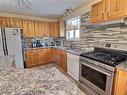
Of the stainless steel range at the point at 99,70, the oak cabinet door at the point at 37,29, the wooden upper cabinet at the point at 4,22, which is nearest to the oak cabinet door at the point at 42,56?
the oak cabinet door at the point at 37,29

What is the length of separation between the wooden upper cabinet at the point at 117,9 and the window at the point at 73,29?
5.13ft

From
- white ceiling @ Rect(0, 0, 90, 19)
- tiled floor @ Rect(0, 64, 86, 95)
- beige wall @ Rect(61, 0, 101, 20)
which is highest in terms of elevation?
white ceiling @ Rect(0, 0, 90, 19)

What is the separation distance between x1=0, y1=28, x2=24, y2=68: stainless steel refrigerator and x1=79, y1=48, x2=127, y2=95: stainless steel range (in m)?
2.32

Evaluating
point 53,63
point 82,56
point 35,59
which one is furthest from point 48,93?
point 53,63

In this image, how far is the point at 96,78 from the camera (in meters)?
1.89

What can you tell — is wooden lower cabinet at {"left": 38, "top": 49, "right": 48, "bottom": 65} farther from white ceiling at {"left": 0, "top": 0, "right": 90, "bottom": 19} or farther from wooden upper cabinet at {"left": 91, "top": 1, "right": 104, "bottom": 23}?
wooden upper cabinet at {"left": 91, "top": 1, "right": 104, "bottom": 23}

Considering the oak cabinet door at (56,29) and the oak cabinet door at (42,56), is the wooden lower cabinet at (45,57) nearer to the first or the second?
the oak cabinet door at (42,56)

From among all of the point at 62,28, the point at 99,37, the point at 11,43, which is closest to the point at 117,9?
the point at 99,37

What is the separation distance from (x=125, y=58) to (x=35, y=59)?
3.24 m

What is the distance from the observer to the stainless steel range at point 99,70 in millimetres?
1573

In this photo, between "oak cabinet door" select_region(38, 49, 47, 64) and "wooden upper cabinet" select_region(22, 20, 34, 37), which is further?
"oak cabinet door" select_region(38, 49, 47, 64)

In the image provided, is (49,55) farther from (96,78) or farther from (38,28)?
(96,78)

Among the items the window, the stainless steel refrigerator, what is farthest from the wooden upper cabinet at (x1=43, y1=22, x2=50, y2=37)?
the stainless steel refrigerator

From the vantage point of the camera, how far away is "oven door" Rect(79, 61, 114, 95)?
159 centimetres
